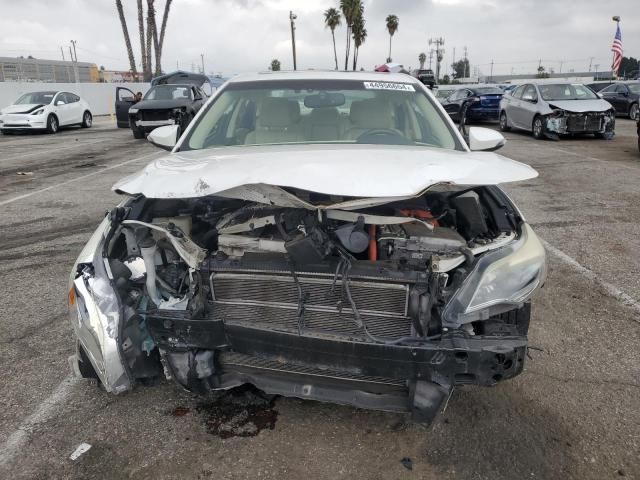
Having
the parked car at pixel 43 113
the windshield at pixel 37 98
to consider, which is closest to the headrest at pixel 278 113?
the parked car at pixel 43 113

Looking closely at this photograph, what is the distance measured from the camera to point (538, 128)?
48.1 ft

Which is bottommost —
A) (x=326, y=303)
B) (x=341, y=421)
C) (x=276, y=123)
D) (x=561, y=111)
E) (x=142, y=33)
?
(x=341, y=421)

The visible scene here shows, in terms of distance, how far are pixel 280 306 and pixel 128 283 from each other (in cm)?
77

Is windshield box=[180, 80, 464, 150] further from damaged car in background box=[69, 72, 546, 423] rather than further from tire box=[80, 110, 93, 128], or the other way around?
tire box=[80, 110, 93, 128]

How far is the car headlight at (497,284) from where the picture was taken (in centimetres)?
235

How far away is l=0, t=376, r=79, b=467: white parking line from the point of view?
2.47 meters

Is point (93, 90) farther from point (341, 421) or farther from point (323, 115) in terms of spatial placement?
point (341, 421)

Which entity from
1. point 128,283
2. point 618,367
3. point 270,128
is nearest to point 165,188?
point 128,283

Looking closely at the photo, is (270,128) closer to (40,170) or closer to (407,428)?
(407,428)

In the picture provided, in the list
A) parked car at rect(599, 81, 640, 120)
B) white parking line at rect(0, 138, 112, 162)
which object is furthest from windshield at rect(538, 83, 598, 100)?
white parking line at rect(0, 138, 112, 162)

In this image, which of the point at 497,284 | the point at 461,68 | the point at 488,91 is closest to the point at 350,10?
the point at 488,91

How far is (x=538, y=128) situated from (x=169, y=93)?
10.9 m

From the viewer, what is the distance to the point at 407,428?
8.68 ft

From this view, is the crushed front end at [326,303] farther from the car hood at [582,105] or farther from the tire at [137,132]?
the tire at [137,132]
